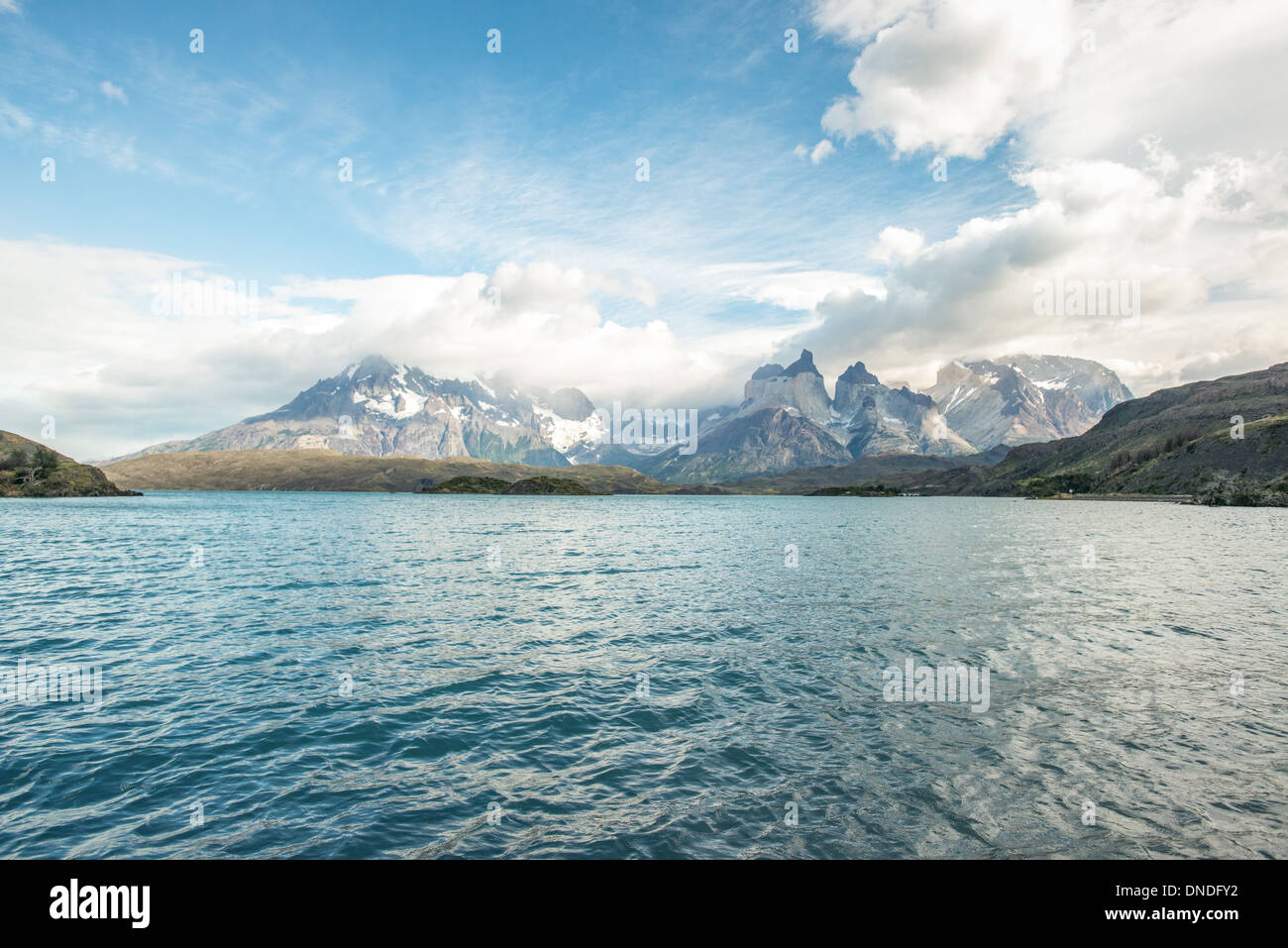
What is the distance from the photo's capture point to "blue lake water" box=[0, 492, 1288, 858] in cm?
1695

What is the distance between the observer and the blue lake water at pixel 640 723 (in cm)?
1695

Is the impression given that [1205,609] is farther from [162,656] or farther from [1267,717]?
[162,656]

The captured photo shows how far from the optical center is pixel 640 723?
25.2m

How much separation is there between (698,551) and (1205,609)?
196 feet

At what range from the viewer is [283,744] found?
75.0 ft

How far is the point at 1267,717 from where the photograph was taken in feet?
83.6

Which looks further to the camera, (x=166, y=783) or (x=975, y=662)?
(x=975, y=662)
